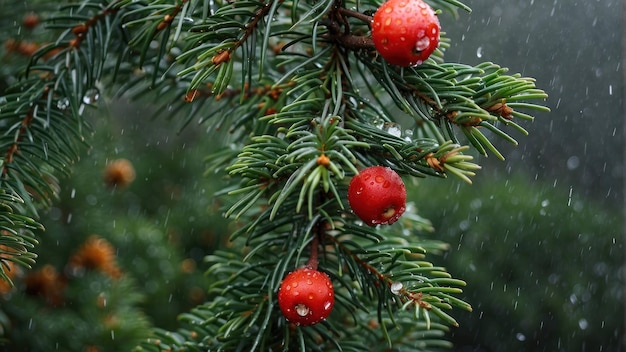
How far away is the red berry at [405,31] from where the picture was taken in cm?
50

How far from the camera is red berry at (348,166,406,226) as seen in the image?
1.61ft

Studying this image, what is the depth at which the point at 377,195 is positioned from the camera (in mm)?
490

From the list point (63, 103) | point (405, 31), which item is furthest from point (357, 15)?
point (63, 103)

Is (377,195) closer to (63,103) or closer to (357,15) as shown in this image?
(357,15)

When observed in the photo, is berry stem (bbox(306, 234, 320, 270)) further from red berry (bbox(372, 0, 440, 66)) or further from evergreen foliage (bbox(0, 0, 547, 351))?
red berry (bbox(372, 0, 440, 66))

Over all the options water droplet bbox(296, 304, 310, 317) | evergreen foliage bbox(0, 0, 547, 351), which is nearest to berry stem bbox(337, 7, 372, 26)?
evergreen foliage bbox(0, 0, 547, 351)

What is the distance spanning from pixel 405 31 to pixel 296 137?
143mm

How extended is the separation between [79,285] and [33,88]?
0.63 metres

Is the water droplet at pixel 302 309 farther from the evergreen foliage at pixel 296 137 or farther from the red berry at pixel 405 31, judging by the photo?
the red berry at pixel 405 31

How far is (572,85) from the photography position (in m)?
2.54

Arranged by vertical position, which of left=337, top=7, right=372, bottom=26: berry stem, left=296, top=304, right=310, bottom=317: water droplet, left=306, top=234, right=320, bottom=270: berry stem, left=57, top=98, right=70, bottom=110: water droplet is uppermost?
left=337, top=7, right=372, bottom=26: berry stem

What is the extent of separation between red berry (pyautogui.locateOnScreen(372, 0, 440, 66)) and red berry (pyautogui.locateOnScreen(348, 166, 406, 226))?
96 millimetres

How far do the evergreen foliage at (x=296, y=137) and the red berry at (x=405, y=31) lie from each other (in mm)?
51

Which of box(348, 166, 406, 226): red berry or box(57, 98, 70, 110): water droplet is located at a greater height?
box(348, 166, 406, 226): red berry
